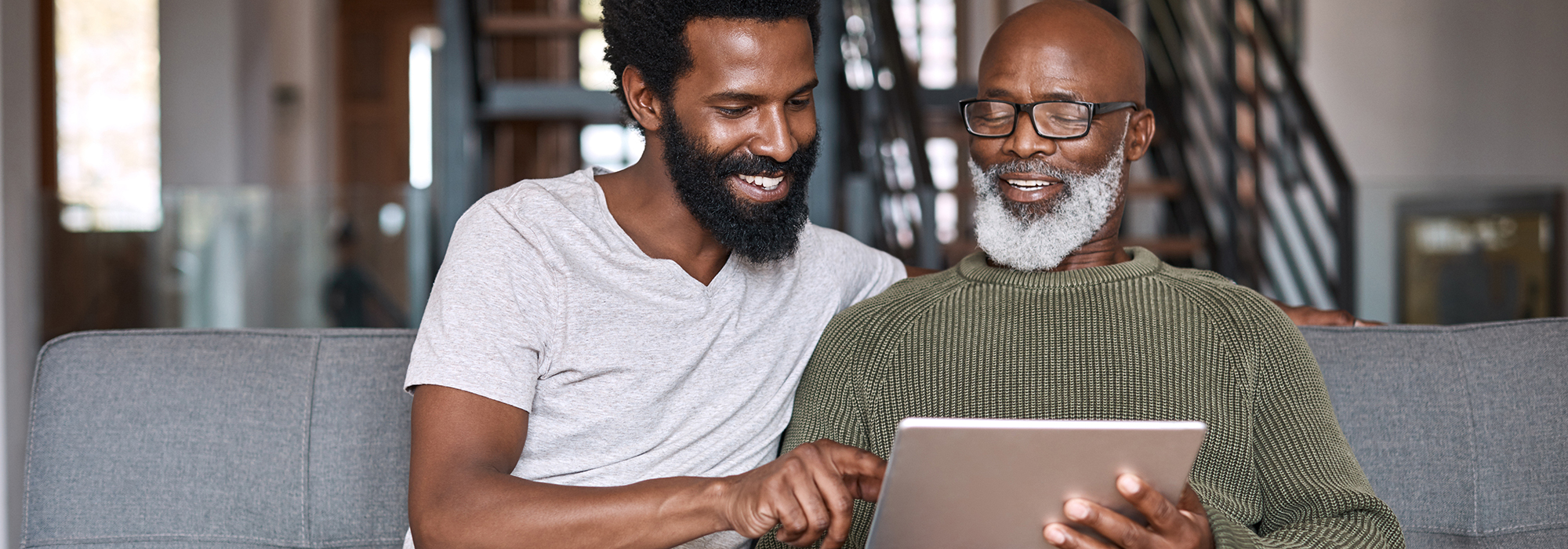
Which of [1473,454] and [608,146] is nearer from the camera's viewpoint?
[1473,454]

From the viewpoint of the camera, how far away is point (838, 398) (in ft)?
4.93

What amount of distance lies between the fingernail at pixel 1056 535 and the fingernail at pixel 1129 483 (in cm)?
8

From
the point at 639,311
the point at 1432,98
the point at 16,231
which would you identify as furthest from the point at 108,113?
the point at 1432,98

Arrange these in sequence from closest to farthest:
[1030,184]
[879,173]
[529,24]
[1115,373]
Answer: [1115,373], [1030,184], [879,173], [529,24]

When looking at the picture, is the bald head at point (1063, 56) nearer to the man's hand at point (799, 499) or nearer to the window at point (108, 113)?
the man's hand at point (799, 499)

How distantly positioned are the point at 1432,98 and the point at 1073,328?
3.73 meters

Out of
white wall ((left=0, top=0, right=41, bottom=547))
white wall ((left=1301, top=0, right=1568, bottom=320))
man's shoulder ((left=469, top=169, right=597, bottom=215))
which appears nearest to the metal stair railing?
white wall ((left=1301, top=0, right=1568, bottom=320))

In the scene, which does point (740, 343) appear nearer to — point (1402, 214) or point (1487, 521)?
point (1487, 521)

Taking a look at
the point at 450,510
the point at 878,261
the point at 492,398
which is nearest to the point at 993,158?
the point at 878,261

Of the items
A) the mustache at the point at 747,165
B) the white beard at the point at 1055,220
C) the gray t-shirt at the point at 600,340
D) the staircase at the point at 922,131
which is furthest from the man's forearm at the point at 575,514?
the staircase at the point at 922,131

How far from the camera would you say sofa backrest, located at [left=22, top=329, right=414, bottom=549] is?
1580mm

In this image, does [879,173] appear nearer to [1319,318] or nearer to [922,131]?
[922,131]

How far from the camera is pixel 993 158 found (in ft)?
5.15

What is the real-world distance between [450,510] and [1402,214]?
137 inches
